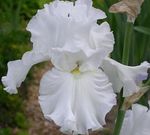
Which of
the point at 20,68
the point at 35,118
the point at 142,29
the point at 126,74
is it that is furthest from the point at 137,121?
the point at 35,118

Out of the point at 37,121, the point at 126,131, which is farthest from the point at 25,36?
the point at 126,131

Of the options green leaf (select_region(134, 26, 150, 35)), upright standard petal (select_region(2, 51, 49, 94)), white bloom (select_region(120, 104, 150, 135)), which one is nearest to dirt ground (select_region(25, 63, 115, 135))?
green leaf (select_region(134, 26, 150, 35))

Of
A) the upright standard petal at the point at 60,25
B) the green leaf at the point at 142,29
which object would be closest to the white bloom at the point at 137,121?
the upright standard petal at the point at 60,25

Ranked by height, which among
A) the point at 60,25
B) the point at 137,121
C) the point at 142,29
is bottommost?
the point at 137,121

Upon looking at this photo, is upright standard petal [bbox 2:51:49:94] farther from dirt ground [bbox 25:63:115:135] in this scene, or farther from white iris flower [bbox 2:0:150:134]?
dirt ground [bbox 25:63:115:135]

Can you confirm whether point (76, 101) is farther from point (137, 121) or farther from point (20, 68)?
point (137, 121)

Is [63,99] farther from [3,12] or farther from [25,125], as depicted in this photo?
[3,12]

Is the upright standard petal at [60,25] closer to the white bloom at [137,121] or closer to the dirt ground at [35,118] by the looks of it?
the white bloom at [137,121]
